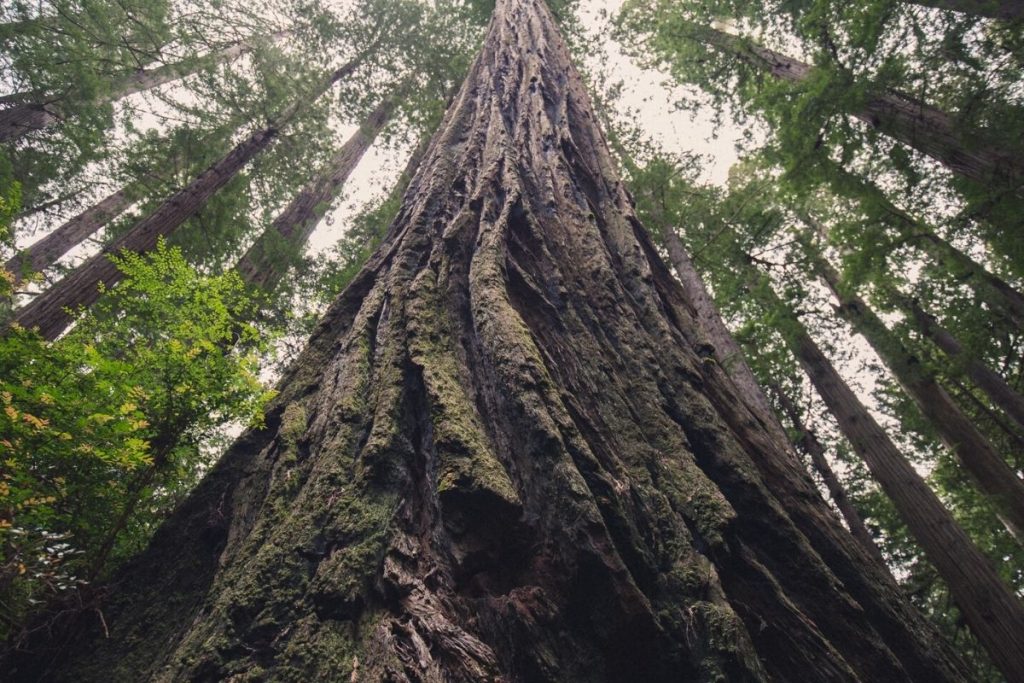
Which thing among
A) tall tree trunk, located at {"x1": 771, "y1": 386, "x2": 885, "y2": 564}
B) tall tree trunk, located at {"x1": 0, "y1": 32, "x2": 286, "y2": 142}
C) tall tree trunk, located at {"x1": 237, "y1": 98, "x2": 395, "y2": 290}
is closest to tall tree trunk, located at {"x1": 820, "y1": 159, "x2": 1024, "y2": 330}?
tall tree trunk, located at {"x1": 771, "y1": 386, "x2": 885, "y2": 564}

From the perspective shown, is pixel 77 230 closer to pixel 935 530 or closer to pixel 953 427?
pixel 935 530

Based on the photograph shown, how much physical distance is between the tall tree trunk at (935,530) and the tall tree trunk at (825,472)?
9.08 feet

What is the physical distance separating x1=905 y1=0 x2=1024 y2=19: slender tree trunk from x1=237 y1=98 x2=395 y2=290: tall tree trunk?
8.97 metres

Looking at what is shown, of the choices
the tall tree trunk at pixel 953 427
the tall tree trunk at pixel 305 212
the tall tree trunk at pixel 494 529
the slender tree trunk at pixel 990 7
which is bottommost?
the tall tree trunk at pixel 494 529

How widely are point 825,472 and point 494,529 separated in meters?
11.1

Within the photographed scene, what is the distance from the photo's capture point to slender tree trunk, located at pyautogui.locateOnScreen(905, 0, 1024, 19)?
5129mm

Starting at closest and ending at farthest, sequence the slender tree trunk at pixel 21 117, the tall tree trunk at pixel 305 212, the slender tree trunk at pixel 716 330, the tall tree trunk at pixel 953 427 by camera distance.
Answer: the slender tree trunk at pixel 716 330, the tall tree trunk at pixel 953 427, the tall tree trunk at pixel 305 212, the slender tree trunk at pixel 21 117

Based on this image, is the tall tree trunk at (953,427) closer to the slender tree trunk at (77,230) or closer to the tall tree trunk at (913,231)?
the tall tree trunk at (913,231)

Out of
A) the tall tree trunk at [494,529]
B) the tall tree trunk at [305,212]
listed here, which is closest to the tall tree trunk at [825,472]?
the tall tree trunk at [494,529]

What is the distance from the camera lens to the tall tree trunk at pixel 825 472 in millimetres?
9805

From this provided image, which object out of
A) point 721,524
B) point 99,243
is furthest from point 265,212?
point 721,524

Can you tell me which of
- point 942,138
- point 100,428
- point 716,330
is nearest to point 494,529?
point 100,428

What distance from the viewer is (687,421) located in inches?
113

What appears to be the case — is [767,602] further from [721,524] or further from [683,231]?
[683,231]
